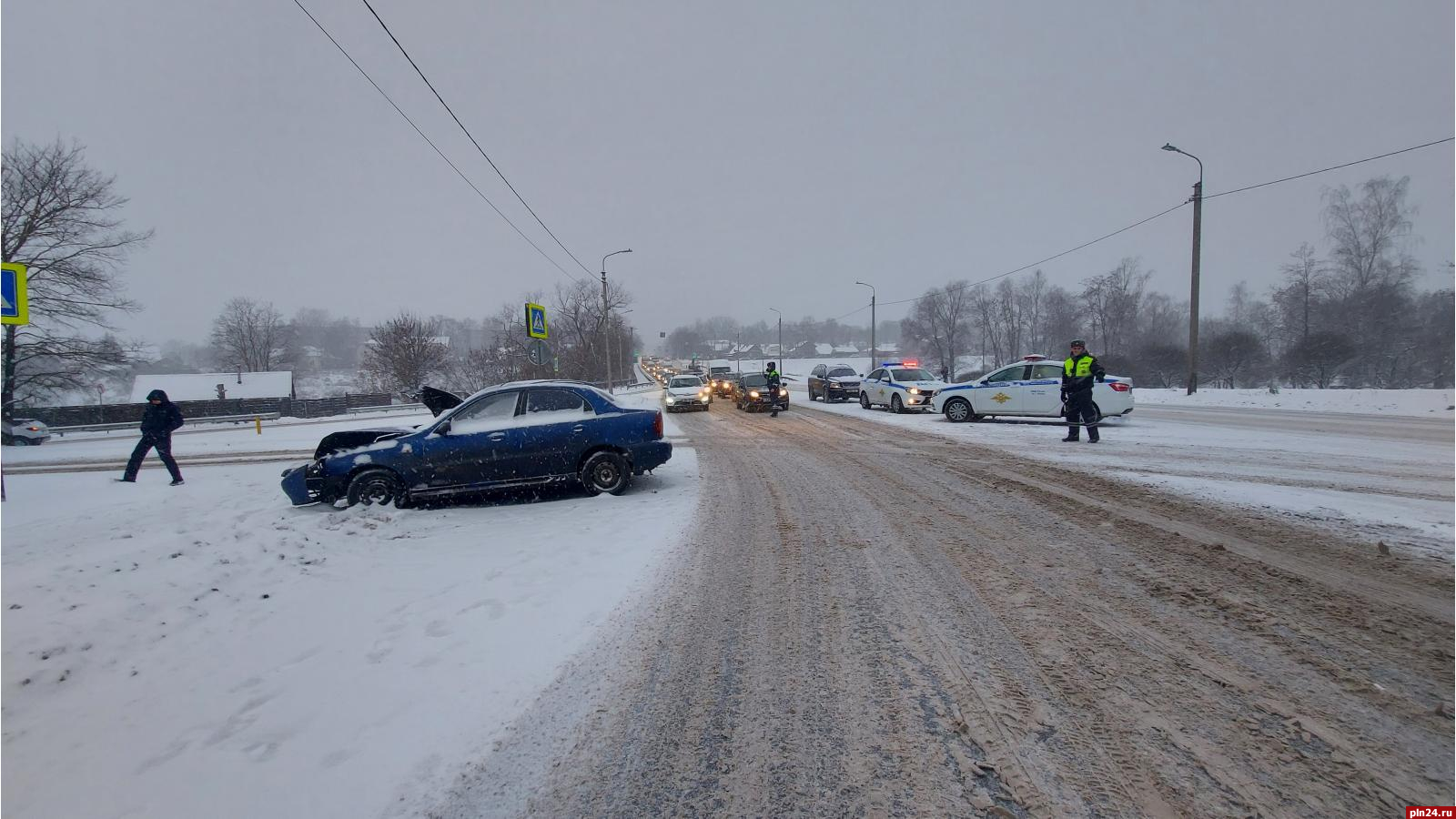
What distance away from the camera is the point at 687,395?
25094mm

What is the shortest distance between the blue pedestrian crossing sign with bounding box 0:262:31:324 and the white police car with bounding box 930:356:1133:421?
17.7 metres

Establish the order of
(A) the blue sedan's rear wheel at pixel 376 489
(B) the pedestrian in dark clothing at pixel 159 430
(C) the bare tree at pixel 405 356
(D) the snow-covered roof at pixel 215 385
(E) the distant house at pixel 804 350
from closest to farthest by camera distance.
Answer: (A) the blue sedan's rear wheel at pixel 376 489 → (B) the pedestrian in dark clothing at pixel 159 430 → (C) the bare tree at pixel 405 356 → (D) the snow-covered roof at pixel 215 385 → (E) the distant house at pixel 804 350

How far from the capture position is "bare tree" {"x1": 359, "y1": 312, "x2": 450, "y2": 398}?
45750mm

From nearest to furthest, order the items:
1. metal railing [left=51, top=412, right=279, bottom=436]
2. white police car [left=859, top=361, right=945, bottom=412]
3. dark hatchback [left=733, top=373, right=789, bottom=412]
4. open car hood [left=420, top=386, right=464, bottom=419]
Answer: open car hood [left=420, top=386, right=464, bottom=419] < white police car [left=859, top=361, right=945, bottom=412] < dark hatchback [left=733, top=373, right=789, bottom=412] < metal railing [left=51, top=412, right=279, bottom=436]

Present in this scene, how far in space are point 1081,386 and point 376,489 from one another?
11681mm

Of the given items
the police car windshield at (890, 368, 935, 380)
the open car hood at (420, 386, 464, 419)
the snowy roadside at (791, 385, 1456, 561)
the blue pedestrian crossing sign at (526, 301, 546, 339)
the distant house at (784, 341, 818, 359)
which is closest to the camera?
the snowy roadside at (791, 385, 1456, 561)

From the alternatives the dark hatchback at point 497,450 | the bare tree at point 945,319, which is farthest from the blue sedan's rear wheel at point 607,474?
the bare tree at point 945,319

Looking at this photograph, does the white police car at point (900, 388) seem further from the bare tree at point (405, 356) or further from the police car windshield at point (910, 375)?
the bare tree at point (405, 356)

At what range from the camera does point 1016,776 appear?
2.32m

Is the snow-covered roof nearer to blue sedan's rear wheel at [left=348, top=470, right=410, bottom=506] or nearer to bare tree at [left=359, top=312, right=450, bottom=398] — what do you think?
bare tree at [left=359, top=312, right=450, bottom=398]

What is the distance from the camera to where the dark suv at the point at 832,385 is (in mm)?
26750

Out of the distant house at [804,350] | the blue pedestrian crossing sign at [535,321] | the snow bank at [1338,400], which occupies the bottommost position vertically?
the snow bank at [1338,400]

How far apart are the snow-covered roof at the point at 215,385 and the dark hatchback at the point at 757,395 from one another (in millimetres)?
47516

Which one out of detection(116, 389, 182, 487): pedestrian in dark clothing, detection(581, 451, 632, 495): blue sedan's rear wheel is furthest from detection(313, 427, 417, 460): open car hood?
detection(116, 389, 182, 487): pedestrian in dark clothing
